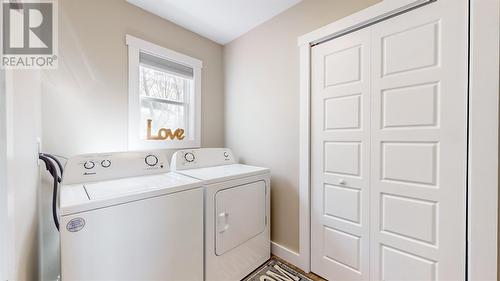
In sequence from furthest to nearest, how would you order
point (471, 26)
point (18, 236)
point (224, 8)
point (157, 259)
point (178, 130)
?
point (178, 130), point (224, 8), point (157, 259), point (471, 26), point (18, 236)

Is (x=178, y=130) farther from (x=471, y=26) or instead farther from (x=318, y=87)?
(x=471, y=26)

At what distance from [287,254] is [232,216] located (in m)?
0.78

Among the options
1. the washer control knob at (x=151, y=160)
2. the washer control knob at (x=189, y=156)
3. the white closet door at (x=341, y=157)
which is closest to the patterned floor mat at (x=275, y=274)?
the white closet door at (x=341, y=157)

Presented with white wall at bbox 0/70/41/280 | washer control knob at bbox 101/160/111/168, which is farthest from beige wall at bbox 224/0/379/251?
white wall at bbox 0/70/41/280

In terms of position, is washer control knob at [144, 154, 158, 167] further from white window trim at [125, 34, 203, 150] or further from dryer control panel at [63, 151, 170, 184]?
white window trim at [125, 34, 203, 150]

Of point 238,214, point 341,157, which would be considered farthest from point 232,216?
point 341,157

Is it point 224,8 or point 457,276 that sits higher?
point 224,8

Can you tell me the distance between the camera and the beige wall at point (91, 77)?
4.94 ft

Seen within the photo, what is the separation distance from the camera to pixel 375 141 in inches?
55.3

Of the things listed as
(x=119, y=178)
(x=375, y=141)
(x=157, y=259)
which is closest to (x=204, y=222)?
(x=157, y=259)

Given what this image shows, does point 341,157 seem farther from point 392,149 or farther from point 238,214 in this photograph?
point 238,214

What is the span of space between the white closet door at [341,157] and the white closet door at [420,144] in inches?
2.7

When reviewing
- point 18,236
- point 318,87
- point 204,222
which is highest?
point 318,87

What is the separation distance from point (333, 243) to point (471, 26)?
5.41 ft
